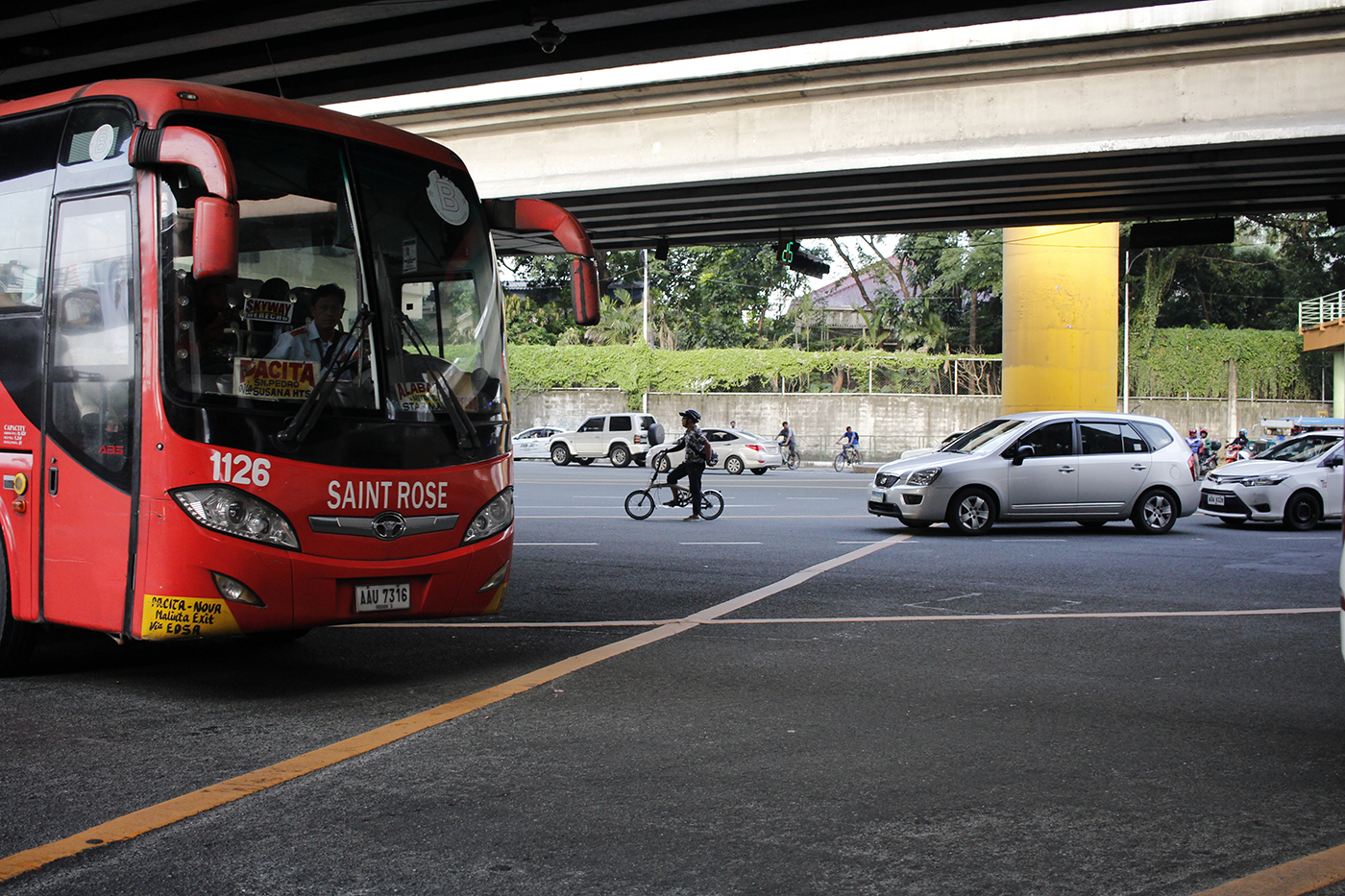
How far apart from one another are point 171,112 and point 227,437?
1.62 m

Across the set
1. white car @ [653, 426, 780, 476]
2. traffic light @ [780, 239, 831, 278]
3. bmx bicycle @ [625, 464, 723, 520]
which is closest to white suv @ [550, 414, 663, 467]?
white car @ [653, 426, 780, 476]

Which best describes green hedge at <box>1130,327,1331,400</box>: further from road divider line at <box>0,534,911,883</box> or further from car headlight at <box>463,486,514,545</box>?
car headlight at <box>463,486,514,545</box>

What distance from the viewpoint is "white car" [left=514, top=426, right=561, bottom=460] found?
40938 millimetres

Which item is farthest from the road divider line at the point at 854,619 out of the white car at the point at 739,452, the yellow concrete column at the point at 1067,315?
the white car at the point at 739,452

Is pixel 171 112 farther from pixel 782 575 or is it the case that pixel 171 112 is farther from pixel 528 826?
pixel 782 575

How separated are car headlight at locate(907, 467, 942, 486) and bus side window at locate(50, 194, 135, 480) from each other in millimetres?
11389

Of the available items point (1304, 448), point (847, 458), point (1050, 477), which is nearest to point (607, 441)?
point (847, 458)

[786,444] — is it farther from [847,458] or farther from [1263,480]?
[1263,480]

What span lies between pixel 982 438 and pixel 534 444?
85.9ft

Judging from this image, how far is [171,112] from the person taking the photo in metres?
5.79

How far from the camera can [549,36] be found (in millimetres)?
11109

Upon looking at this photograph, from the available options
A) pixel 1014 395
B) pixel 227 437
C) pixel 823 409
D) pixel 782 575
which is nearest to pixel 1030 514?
pixel 782 575

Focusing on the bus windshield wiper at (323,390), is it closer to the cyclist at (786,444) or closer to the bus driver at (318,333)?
the bus driver at (318,333)

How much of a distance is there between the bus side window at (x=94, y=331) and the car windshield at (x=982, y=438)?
478 inches
